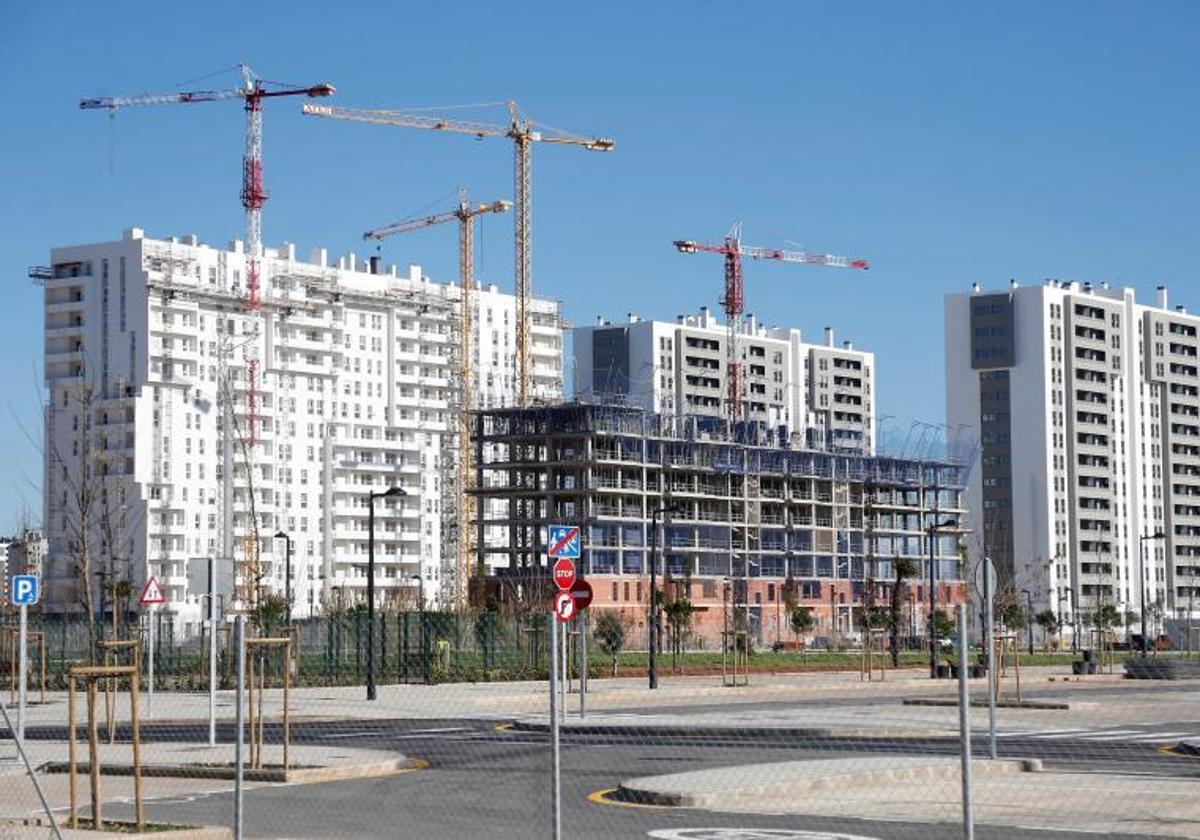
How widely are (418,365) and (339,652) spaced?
124667 millimetres

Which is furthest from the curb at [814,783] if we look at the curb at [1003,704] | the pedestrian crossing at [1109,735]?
the curb at [1003,704]

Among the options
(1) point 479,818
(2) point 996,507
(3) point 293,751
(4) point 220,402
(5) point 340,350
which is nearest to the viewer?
(1) point 479,818

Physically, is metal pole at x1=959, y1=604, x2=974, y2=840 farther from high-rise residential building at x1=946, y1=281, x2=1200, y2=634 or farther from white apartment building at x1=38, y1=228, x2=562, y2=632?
high-rise residential building at x1=946, y1=281, x2=1200, y2=634

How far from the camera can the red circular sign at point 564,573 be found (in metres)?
18.1

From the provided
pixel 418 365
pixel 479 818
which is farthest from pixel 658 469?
pixel 479 818

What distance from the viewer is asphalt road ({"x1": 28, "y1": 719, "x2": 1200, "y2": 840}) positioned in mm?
18984

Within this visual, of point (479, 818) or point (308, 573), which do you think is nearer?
point (479, 818)

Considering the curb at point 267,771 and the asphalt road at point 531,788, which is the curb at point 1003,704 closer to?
the asphalt road at point 531,788

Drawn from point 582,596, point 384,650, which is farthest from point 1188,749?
point 384,650

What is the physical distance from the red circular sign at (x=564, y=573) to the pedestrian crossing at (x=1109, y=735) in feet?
59.0

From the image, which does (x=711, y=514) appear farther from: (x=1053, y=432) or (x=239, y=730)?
(x=239, y=730)

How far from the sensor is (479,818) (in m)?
20.3

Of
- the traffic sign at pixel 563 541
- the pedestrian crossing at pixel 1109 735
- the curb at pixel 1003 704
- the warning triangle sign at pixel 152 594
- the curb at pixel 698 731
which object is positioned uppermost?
the traffic sign at pixel 563 541

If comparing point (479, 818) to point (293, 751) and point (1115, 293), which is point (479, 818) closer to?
point (293, 751)
